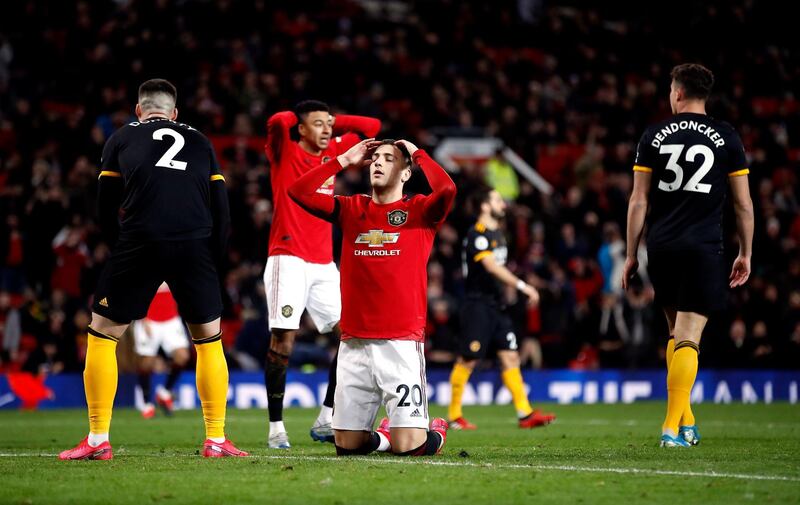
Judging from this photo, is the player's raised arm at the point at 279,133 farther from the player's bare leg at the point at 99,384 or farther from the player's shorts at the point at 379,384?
the player's bare leg at the point at 99,384

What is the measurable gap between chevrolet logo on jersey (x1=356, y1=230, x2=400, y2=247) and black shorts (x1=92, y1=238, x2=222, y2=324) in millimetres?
1072

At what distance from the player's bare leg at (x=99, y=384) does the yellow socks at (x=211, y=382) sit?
572 mm

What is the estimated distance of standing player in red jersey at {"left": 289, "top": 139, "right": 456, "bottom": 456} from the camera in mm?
7922

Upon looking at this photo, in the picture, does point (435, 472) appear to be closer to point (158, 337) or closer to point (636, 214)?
point (636, 214)

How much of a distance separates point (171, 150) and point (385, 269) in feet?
5.35

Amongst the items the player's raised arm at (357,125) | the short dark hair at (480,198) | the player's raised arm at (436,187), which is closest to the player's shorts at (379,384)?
the player's raised arm at (436,187)

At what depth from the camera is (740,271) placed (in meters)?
8.61

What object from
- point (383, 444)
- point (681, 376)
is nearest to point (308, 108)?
point (383, 444)

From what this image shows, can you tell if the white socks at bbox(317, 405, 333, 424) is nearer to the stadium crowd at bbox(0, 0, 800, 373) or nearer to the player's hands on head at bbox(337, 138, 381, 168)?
the player's hands on head at bbox(337, 138, 381, 168)

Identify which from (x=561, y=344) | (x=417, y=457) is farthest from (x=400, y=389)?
(x=561, y=344)

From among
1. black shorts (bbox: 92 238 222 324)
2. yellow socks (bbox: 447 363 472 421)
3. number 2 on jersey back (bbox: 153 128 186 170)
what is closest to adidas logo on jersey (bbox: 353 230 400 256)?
black shorts (bbox: 92 238 222 324)

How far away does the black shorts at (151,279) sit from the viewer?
772 cm

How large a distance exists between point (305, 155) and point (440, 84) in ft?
51.7

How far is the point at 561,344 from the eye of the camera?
20281 mm
